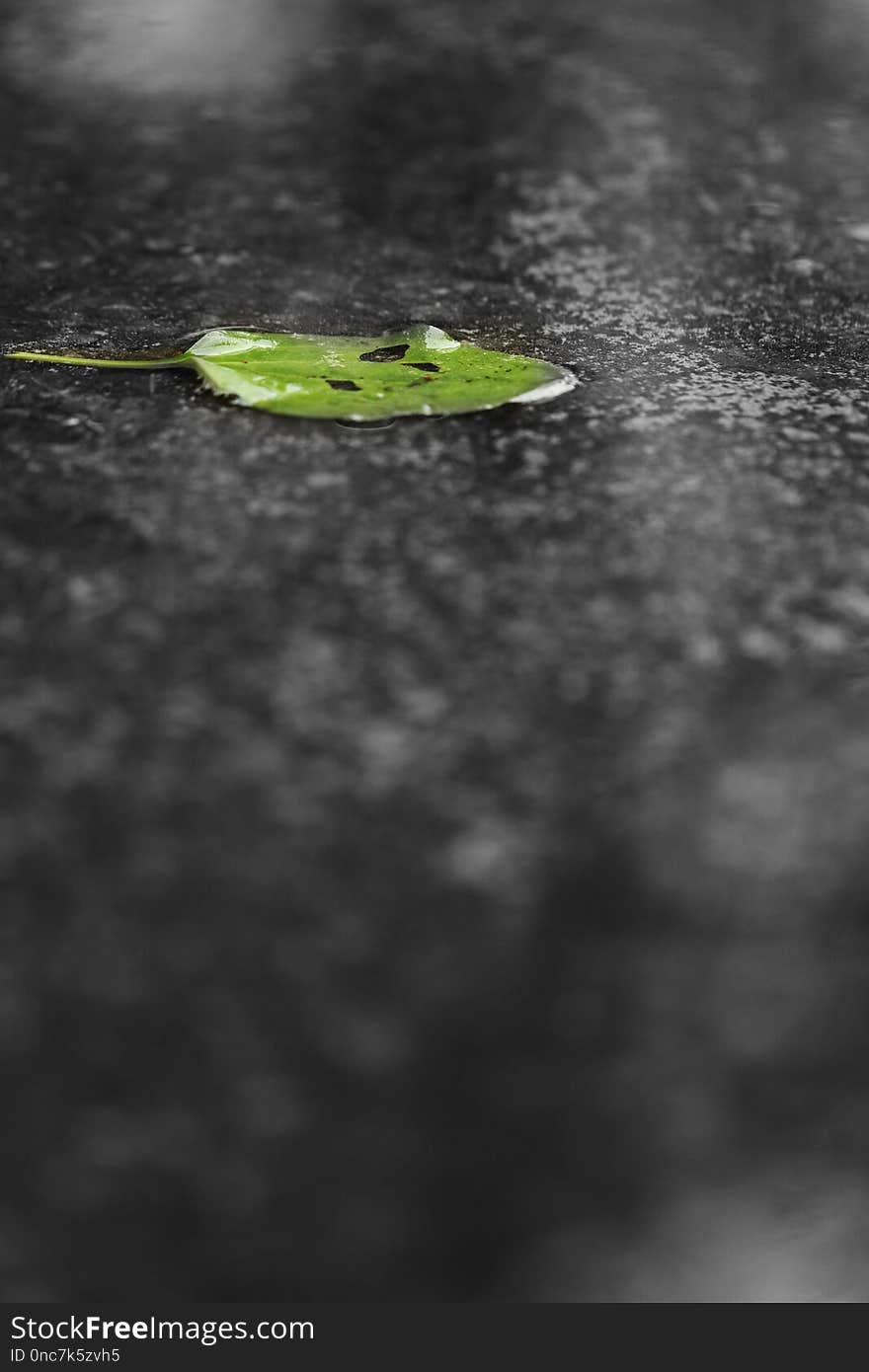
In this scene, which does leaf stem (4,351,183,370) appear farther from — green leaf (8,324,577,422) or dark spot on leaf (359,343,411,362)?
dark spot on leaf (359,343,411,362)

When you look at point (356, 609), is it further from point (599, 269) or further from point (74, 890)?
point (599, 269)

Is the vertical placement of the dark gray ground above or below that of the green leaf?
below

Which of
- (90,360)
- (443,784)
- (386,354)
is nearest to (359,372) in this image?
(386,354)

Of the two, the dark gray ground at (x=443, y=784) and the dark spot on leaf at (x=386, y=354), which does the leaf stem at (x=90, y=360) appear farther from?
the dark spot on leaf at (x=386, y=354)

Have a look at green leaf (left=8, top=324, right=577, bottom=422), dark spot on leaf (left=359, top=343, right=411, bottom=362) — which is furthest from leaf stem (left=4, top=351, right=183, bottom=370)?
dark spot on leaf (left=359, top=343, right=411, bottom=362)

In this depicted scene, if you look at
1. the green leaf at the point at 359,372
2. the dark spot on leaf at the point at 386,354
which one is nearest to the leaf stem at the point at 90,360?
the green leaf at the point at 359,372

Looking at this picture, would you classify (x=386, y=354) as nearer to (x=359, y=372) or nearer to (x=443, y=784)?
(x=359, y=372)

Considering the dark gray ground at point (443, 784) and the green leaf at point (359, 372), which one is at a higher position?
the green leaf at point (359, 372)
